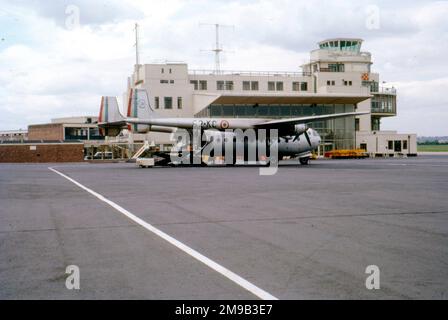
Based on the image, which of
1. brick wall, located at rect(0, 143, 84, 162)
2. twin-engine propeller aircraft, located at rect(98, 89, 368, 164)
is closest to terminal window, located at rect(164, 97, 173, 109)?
brick wall, located at rect(0, 143, 84, 162)

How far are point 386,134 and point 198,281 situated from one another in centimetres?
8191

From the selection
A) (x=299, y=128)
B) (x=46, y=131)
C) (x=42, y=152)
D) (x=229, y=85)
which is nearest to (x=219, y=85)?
(x=229, y=85)

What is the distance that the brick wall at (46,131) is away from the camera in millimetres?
122750

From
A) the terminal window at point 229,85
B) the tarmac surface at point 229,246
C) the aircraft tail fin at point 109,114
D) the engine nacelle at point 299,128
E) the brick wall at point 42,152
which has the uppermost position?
the terminal window at point 229,85

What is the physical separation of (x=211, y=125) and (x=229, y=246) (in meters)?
35.1

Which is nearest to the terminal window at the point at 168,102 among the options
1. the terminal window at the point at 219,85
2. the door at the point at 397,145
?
the terminal window at the point at 219,85

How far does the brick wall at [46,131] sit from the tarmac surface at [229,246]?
110 metres

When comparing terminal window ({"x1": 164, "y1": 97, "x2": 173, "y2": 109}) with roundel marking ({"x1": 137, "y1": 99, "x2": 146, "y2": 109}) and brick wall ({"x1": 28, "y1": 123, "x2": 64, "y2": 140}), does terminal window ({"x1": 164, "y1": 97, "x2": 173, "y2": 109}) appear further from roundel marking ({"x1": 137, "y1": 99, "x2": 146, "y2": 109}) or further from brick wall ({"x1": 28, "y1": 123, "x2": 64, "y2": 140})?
brick wall ({"x1": 28, "y1": 123, "x2": 64, "y2": 140})

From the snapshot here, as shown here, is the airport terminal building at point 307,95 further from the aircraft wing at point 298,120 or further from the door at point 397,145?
the aircraft wing at point 298,120

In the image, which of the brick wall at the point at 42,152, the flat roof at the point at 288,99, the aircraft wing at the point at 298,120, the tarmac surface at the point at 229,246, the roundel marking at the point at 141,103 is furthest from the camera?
the flat roof at the point at 288,99

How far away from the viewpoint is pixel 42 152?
69.4 meters

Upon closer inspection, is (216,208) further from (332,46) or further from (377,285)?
(332,46)

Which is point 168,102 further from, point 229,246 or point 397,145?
point 229,246
